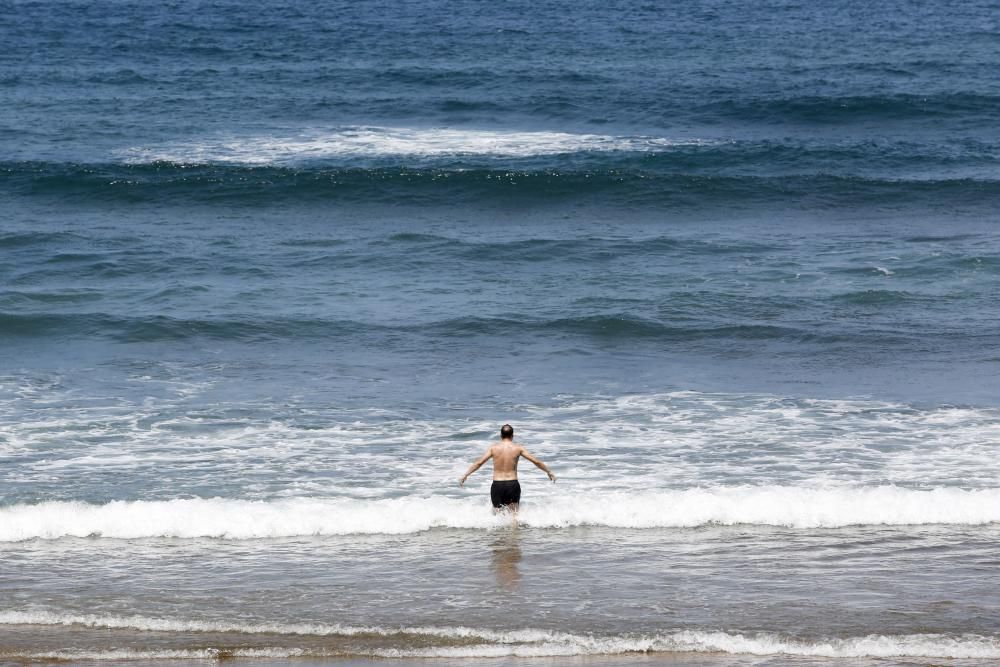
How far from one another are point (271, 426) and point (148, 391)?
242cm

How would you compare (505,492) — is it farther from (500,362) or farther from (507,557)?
(500,362)

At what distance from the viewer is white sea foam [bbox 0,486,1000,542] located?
45.4 ft

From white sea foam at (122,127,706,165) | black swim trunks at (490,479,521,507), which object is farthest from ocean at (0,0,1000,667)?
black swim trunks at (490,479,521,507)

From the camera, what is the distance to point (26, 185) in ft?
98.7

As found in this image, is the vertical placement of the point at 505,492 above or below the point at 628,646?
above

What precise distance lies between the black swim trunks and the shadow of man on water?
0.87 ft

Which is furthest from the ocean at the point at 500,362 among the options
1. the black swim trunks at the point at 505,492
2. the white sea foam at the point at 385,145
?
the black swim trunks at the point at 505,492

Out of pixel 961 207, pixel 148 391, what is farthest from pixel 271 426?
pixel 961 207

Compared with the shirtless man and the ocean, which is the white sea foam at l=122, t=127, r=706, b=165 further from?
the shirtless man

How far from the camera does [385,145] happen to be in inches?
1359

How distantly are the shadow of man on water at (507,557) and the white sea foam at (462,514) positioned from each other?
318 millimetres

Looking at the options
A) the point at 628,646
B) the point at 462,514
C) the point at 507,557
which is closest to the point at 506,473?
the point at 462,514

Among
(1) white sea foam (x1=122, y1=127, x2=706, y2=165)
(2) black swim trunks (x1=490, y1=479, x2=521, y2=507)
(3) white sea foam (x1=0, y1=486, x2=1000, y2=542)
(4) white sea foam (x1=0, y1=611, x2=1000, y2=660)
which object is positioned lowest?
(4) white sea foam (x1=0, y1=611, x2=1000, y2=660)

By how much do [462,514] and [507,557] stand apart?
1.39 meters
